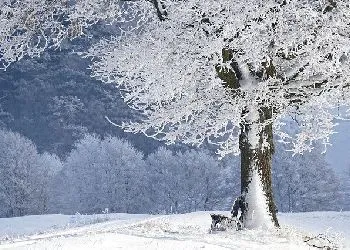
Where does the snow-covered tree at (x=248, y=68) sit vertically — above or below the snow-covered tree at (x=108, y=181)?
below

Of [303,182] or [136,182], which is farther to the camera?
[136,182]

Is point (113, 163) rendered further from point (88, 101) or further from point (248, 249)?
point (248, 249)

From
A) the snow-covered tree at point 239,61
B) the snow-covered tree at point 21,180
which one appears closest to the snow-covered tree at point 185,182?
the snow-covered tree at point 21,180

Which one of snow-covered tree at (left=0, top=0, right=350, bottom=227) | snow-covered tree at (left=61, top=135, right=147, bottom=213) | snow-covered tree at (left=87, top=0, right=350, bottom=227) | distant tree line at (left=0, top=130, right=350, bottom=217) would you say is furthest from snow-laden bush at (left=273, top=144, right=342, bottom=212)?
snow-covered tree at (left=87, top=0, right=350, bottom=227)

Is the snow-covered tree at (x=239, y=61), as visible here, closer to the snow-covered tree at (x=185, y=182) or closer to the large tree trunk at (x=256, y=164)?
the large tree trunk at (x=256, y=164)

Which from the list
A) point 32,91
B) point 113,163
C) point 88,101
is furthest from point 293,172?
point 32,91

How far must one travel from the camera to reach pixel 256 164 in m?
12.1

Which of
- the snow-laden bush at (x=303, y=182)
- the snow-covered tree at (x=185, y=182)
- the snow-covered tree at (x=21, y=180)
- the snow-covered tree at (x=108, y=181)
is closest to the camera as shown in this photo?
the snow-covered tree at (x=21, y=180)

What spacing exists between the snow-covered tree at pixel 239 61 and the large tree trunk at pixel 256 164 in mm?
19

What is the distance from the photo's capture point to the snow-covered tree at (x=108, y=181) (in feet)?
197

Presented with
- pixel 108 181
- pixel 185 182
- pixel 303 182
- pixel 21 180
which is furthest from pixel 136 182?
pixel 303 182

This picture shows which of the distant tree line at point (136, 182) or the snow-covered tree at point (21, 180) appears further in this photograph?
the distant tree line at point (136, 182)

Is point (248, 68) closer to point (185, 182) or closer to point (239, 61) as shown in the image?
point (239, 61)

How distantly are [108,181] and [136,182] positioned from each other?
8.69 ft
